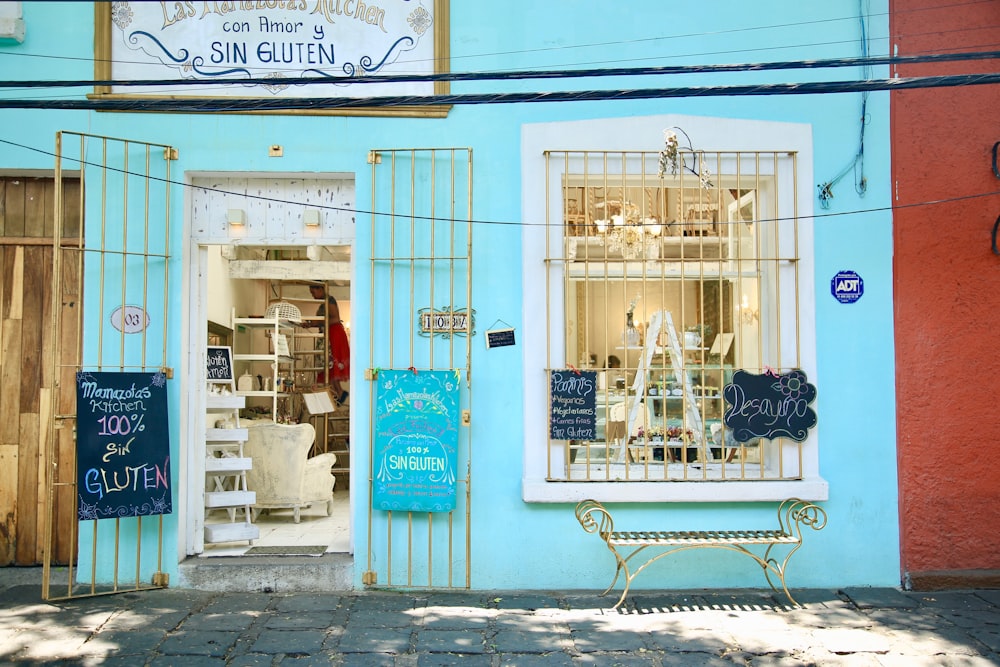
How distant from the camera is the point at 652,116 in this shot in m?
6.52

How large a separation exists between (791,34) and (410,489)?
454 cm

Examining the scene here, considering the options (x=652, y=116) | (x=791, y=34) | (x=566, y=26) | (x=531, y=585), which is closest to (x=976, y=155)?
(x=791, y=34)

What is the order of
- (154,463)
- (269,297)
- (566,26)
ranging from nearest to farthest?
(154,463) → (566,26) → (269,297)

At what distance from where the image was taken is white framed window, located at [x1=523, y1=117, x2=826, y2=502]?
641cm

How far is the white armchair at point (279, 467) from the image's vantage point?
773 centimetres

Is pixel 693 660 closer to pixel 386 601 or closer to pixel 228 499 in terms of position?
pixel 386 601

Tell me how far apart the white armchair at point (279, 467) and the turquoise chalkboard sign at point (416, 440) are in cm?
177

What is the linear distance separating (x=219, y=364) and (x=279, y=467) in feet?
3.62

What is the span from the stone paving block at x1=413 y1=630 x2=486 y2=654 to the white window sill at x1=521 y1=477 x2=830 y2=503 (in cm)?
118

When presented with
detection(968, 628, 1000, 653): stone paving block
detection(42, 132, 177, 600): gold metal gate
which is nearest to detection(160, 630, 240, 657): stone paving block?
detection(42, 132, 177, 600): gold metal gate

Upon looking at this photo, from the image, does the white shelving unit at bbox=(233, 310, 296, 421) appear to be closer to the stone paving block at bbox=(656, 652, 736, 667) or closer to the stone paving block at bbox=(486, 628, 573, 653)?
the stone paving block at bbox=(486, 628, 573, 653)

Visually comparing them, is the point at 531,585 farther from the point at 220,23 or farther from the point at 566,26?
the point at 220,23

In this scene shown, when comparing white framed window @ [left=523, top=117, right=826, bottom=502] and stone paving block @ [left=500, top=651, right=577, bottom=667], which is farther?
white framed window @ [left=523, top=117, right=826, bottom=502]

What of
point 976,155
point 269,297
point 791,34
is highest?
point 791,34
